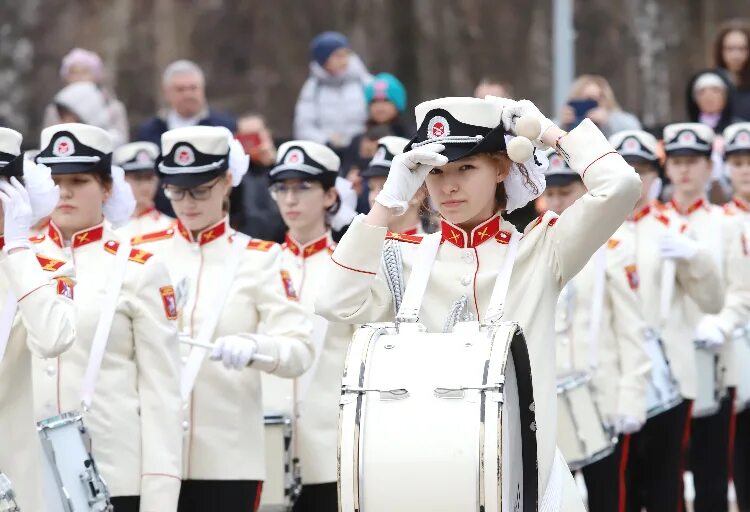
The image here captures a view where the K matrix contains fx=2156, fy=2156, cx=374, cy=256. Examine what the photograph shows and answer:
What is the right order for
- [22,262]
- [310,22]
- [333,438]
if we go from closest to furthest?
[22,262] → [333,438] → [310,22]

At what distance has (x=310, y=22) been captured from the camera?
61.3 feet

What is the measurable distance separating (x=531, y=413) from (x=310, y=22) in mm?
12902

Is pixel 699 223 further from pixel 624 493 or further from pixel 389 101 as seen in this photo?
pixel 389 101

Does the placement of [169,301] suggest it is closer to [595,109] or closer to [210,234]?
[210,234]

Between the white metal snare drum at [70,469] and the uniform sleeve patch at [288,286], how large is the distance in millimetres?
1533

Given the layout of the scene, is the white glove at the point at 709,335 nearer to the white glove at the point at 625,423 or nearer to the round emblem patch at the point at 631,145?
the round emblem patch at the point at 631,145

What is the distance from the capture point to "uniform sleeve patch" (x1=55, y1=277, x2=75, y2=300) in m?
6.98

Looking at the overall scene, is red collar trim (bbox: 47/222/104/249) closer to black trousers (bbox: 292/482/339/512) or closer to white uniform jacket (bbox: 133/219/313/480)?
white uniform jacket (bbox: 133/219/313/480)

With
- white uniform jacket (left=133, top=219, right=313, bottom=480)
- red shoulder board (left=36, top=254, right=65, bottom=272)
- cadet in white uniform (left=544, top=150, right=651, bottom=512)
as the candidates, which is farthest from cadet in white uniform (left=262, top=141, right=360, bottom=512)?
red shoulder board (left=36, top=254, right=65, bottom=272)

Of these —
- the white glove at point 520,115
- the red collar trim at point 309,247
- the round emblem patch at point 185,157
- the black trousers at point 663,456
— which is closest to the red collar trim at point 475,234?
the white glove at point 520,115

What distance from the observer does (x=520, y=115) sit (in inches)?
246

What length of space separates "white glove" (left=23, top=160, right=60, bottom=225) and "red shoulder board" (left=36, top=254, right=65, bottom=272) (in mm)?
154

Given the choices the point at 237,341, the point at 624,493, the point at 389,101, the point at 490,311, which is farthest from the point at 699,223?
the point at 490,311

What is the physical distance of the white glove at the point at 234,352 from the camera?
790cm
